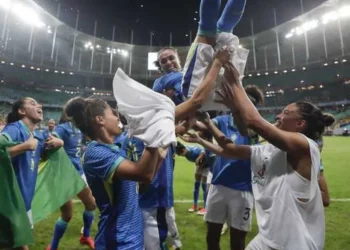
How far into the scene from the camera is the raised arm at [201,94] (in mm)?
2049

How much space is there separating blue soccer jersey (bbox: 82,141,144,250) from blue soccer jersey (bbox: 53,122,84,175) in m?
4.57

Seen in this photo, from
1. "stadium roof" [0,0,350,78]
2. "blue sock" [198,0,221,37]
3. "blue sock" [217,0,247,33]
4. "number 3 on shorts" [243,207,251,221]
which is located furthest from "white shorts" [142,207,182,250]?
"stadium roof" [0,0,350,78]

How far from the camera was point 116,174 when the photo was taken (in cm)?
184

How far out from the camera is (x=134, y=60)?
5419 cm

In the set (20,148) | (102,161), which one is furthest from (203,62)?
(20,148)

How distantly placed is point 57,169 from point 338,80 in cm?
4684

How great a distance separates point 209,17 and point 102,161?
1.45m

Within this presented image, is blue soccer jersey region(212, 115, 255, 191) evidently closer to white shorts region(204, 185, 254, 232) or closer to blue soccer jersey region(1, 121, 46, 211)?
white shorts region(204, 185, 254, 232)

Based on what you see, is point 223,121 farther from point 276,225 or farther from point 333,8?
point 333,8

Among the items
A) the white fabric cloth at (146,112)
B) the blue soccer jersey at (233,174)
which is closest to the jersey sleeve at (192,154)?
the blue soccer jersey at (233,174)

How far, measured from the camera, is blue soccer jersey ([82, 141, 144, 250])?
76.6 inches

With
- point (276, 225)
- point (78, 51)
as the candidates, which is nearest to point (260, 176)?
point (276, 225)

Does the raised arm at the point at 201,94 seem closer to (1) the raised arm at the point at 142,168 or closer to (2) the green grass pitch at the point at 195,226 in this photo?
(1) the raised arm at the point at 142,168

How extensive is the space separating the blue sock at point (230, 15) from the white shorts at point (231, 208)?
78.0 inches
